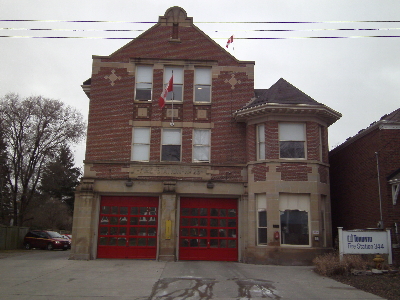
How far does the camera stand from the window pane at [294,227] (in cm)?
1786

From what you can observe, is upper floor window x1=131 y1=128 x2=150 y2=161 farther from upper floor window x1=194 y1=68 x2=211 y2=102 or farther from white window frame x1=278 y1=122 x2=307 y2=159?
white window frame x1=278 y1=122 x2=307 y2=159

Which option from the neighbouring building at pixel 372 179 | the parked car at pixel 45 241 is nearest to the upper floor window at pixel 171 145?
the neighbouring building at pixel 372 179

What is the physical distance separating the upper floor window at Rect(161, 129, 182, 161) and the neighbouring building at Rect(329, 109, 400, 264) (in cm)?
827

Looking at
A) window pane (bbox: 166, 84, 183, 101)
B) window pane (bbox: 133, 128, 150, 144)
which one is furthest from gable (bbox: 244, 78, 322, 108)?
window pane (bbox: 133, 128, 150, 144)

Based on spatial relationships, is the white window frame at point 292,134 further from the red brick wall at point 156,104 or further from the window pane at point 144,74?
the window pane at point 144,74

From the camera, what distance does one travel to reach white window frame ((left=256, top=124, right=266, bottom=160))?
19.0 metres

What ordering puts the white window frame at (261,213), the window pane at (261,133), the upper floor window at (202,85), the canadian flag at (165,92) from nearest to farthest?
1. the white window frame at (261,213)
2. the canadian flag at (165,92)
3. the window pane at (261,133)
4. the upper floor window at (202,85)

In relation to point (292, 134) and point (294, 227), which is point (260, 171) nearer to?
point (292, 134)

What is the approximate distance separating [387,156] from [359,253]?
4173 millimetres

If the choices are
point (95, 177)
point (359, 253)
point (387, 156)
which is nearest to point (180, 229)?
point (95, 177)

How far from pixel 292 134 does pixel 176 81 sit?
6.44 m

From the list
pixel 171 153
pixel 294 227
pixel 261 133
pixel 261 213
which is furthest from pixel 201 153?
pixel 294 227

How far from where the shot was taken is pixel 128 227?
63.8 feet

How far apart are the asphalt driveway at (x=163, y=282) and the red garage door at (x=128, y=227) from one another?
217cm
